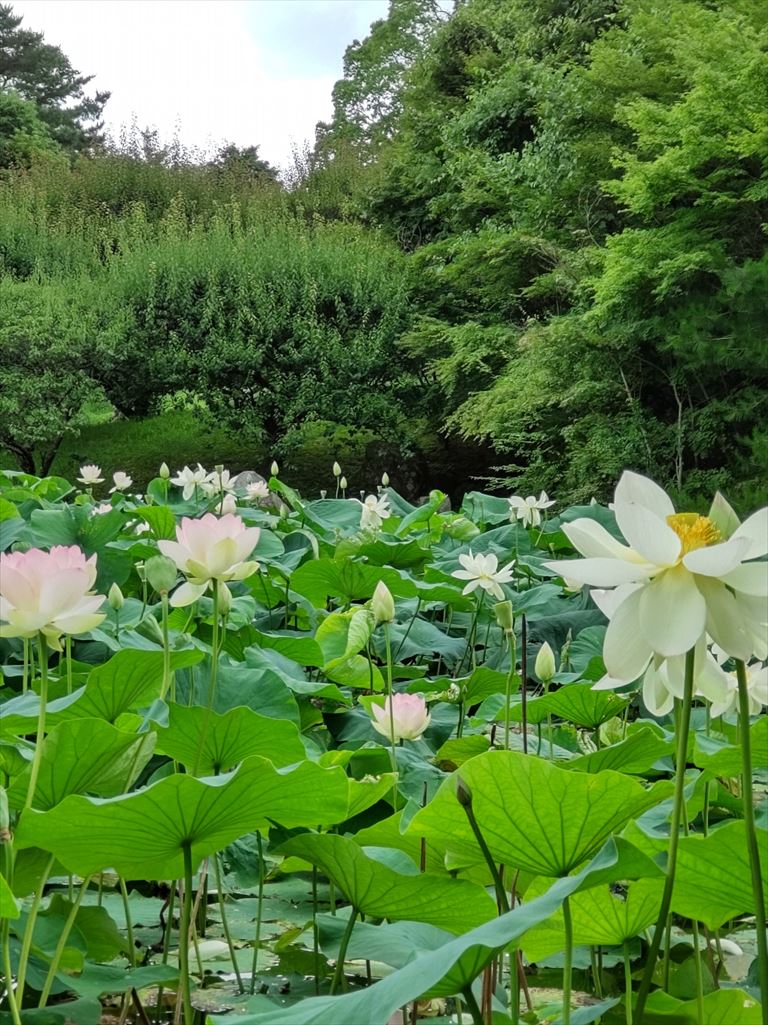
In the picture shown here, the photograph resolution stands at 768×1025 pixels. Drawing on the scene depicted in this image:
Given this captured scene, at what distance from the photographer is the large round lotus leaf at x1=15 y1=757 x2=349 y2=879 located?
1.80ft

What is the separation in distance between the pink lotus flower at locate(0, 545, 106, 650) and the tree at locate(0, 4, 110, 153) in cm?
2543

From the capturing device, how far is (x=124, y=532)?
2115 millimetres

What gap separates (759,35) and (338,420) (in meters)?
4.39

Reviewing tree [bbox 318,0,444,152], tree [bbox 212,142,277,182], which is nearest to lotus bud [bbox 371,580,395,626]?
tree [bbox 212,142,277,182]

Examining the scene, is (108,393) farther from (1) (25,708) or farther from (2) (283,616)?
(1) (25,708)

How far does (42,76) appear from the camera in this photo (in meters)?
24.5

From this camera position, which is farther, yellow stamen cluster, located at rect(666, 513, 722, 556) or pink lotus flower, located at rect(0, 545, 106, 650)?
pink lotus flower, located at rect(0, 545, 106, 650)

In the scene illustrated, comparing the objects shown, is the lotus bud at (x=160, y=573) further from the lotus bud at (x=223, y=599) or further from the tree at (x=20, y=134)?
the tree at (x=20, y=134)

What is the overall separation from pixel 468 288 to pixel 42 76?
2005cm

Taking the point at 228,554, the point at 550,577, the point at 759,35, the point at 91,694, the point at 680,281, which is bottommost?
the point at 550,577

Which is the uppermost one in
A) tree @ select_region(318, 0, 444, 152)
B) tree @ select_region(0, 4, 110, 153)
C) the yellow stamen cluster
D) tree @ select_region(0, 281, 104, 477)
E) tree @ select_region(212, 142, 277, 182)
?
tree @ select_region(0, 4, 110, 153)

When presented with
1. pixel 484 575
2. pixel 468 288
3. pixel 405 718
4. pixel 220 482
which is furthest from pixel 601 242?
pixel 405 718

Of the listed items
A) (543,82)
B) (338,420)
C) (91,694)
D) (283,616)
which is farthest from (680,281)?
(91,694)

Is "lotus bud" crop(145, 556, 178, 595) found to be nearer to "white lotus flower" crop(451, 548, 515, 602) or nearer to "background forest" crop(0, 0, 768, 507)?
"white lotus flower" crop(451, 548, 515, 602)
